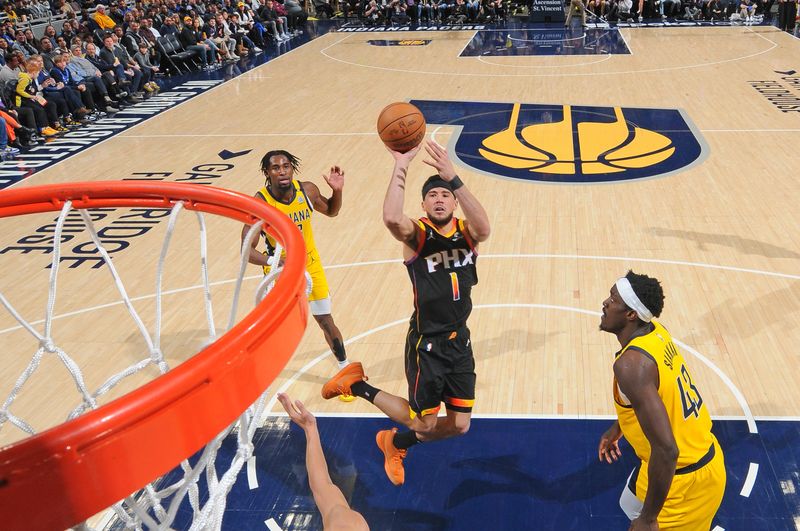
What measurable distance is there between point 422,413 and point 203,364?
275 cm

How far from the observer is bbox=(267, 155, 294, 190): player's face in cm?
525

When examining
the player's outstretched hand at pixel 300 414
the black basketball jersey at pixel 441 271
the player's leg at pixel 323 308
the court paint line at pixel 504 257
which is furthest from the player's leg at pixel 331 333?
the player's outstretched hand at pixel 300 414

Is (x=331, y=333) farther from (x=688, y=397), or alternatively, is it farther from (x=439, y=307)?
(x=688, y=397)

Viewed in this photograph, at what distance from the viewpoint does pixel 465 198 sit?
408 cm

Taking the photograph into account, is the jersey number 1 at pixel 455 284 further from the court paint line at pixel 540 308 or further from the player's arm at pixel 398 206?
the court paint line at pixel 540 308

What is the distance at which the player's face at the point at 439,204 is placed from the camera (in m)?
4.25

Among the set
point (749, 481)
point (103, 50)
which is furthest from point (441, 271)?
point (103, 50)

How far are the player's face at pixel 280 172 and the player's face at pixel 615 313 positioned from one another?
2.46m

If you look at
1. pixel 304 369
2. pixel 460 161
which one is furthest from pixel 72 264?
pixel 460 161

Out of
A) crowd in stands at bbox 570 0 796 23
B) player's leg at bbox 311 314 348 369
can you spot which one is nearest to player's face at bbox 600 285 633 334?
player's leg at bbox 311 314 348 369

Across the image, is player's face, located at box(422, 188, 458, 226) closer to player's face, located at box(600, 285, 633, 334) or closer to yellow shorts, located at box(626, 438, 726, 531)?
player's face, located at box(600, 285, 633, 334)

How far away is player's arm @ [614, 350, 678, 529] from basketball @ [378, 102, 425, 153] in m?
2.12

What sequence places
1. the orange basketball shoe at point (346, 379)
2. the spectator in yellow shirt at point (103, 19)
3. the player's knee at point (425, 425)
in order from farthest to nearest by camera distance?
1. the spectator in yellow shirt at point (103, 19)
2. the orange basketball shoe at point (346, 379)
3. the player's knee at point (425, 425)

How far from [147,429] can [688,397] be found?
A: 2.44m
